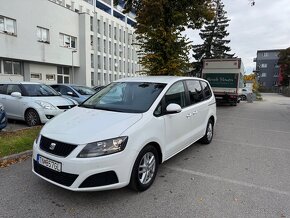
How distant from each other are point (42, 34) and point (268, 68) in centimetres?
8221

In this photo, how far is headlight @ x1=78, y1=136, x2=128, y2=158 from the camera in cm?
306

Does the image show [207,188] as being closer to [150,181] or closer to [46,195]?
[150,181]

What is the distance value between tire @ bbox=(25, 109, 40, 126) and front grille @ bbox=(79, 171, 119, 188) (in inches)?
218

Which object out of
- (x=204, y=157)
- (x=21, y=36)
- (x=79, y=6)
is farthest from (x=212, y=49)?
(x=204, y=157)

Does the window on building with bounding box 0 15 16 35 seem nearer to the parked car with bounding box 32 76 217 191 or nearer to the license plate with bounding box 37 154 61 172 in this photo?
the parked car with bounding box 32 76 217 191

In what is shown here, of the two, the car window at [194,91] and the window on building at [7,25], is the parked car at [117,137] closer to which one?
the car window at [194,91]

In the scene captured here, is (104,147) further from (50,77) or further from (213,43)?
(213,43)

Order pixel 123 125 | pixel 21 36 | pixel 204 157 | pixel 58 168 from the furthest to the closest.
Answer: pixel 21 36 < pixel 204 157 < pixel 123 125 < pixel 58 168

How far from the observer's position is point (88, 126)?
11.1 ft

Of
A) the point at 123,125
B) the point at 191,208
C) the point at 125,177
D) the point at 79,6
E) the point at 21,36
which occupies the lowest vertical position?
the point at 191,208

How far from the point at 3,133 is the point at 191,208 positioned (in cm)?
560

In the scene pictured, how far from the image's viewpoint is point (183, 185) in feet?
13.0

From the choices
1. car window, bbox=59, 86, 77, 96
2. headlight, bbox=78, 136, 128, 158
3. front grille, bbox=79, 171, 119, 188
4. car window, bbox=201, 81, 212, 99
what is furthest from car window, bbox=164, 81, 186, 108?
car window, bbox=59, 86, 77, 96

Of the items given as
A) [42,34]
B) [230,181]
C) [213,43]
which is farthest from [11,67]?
[213,43]
